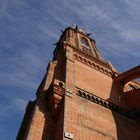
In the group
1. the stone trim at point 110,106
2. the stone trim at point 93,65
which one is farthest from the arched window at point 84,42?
the stone trim at point 110,106

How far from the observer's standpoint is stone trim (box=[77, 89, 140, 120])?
41.2 ft

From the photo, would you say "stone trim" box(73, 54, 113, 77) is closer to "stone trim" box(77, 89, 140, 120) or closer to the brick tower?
the brick tower

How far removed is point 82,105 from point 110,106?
1971 mm

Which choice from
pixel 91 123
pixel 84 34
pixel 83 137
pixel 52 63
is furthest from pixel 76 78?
pixel 84 34

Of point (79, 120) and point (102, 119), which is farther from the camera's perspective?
point (102, 119)

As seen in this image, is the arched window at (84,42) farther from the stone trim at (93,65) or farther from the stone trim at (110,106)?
the stone trim at (110,106)

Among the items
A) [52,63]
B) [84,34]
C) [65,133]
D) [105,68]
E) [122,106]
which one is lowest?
[65,133]

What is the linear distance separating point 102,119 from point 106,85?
390 cm

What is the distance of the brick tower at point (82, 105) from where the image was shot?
34.0 feet

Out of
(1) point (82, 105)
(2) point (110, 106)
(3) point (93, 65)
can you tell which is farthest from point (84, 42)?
(1) point (82, 105)

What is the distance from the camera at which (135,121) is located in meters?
13.1

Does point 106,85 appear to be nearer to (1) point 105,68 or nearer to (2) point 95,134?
(1) point 105,68

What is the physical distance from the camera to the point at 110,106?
13.1 m

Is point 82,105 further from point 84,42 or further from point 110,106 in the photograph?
point 84,42
